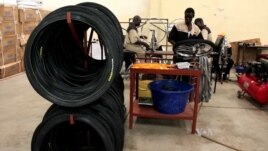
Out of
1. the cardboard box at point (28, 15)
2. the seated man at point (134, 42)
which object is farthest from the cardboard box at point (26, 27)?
the seated man at point (134, 42)

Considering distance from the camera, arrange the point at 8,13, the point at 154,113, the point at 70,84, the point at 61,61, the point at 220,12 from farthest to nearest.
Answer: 1. the point at 220,12
2. the point at 8,13
3. the point at 154,113
4. the point at 61,61
5. the point at 70,84

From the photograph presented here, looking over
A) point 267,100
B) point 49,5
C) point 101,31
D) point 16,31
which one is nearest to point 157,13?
point 49,5

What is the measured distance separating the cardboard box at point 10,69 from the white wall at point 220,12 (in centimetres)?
233

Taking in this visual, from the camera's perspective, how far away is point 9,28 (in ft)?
18.1

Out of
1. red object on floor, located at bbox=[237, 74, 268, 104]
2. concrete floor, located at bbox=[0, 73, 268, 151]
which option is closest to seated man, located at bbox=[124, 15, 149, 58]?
concrete floor, located at bbox=[0, 73, 268, 151]

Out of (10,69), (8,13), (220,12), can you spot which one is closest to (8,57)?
(10,69)

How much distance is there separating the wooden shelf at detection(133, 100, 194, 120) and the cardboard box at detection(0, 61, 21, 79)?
3401 mm

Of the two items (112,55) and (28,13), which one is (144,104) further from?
(28,13)

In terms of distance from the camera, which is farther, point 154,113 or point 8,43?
point 8,43

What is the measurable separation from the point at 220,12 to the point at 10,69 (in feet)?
18.4

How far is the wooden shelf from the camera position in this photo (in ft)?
9.42

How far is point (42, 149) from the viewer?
6.83 feet

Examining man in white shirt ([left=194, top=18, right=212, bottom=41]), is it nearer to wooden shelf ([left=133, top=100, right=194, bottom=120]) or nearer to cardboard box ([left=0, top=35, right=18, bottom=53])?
wooden shelf ([left=133, top=100, right=194, bottom=120])

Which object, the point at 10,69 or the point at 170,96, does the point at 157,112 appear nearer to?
the point at 170,96
